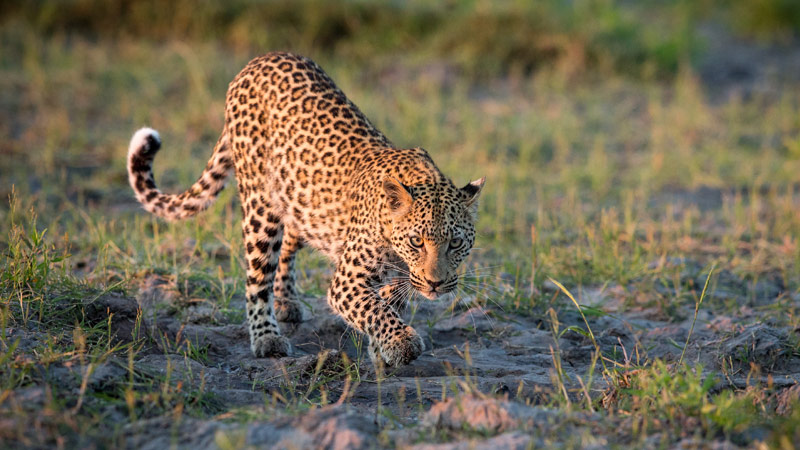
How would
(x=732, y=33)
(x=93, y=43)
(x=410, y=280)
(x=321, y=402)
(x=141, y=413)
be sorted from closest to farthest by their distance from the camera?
(x=141, y=413) < (x=321, y=402) < (x=410, y=280) < (x=93, y=43) < (x=732, y=33)

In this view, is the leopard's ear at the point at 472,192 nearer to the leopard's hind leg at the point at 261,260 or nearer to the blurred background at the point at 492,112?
the blurred background at the point at 492,112

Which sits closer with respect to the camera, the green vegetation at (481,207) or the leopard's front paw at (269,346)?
the green vegetation at (481,207)

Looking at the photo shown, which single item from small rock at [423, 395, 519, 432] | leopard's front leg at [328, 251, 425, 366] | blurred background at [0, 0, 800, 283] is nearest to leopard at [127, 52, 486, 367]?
leopard's front leg at [328, 251, 425, 366]

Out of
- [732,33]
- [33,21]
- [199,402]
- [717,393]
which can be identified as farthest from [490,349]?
[732,33]

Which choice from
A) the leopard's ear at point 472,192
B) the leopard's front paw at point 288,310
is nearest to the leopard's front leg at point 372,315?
the leopard's ear at point 472,192

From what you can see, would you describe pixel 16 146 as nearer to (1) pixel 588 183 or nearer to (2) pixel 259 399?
(1) pixel 588 183

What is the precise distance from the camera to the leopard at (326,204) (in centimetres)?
512

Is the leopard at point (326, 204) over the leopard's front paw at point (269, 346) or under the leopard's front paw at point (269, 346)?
over

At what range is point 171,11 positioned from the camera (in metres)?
13.8

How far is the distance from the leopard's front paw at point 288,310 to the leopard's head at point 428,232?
123 centimetres

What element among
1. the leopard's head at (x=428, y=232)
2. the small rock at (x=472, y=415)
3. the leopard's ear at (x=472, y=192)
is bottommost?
the small rock at (x=472, y=415)

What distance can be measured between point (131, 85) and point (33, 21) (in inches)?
111

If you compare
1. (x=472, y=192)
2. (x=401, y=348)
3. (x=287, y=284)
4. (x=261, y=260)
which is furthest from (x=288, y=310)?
(x=472, y=192)

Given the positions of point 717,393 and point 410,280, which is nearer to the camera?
point 717,393
